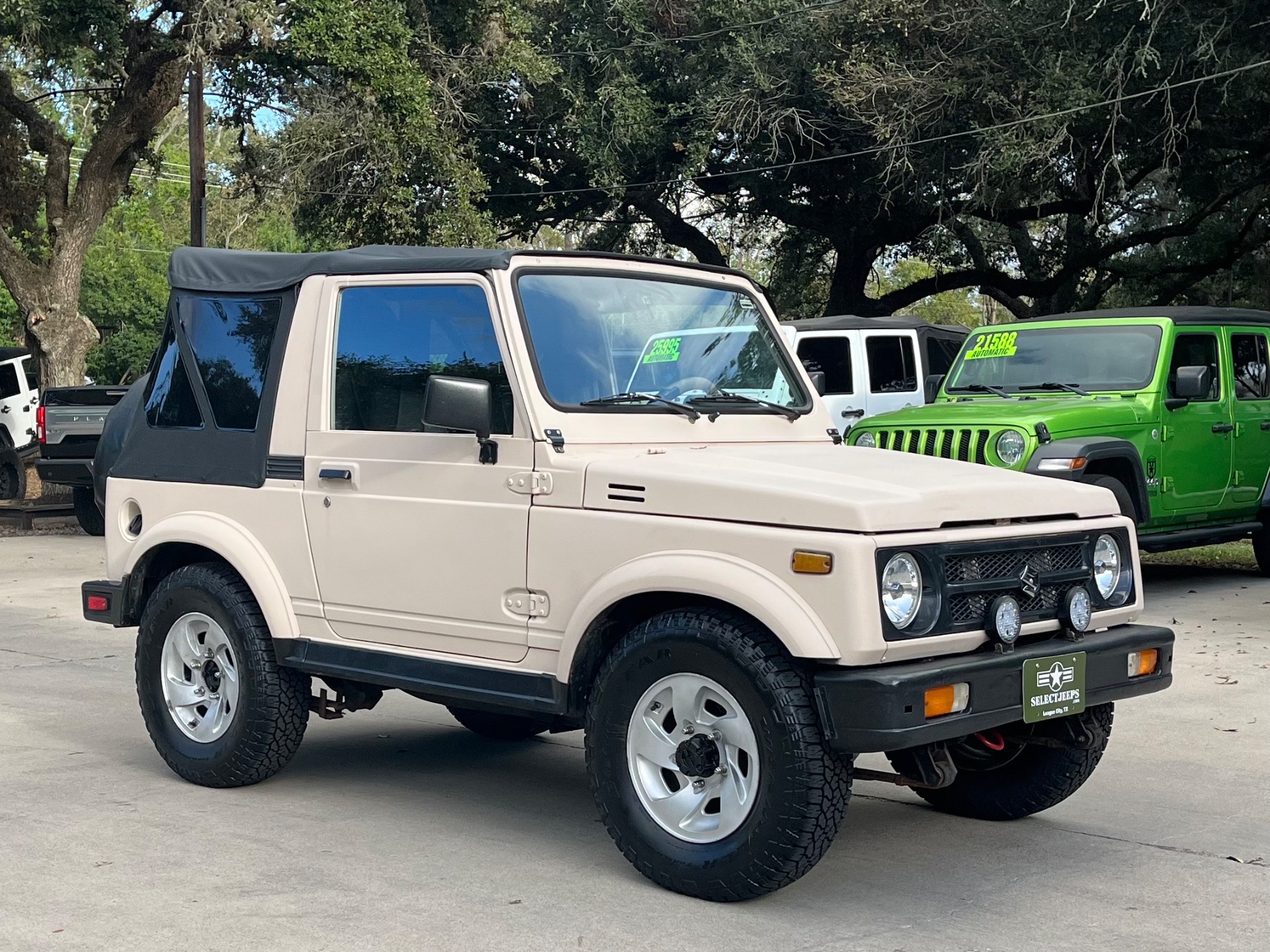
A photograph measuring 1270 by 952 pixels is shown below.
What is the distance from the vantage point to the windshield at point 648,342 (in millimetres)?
5578

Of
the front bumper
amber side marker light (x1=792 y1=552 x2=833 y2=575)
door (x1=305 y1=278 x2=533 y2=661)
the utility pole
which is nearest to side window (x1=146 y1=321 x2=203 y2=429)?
door (x1=305 y1=278 x2=533 y2=661)

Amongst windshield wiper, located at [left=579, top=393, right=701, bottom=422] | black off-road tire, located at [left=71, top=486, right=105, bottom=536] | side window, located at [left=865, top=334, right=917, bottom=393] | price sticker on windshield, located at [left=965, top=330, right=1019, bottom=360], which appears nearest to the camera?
windshield wiper, located at [left=579, top=393, right=701, bottom=422]

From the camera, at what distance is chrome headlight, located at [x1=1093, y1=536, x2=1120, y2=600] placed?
529cm

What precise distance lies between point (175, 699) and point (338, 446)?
1.36 meters

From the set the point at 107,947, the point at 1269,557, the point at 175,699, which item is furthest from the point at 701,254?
the point at 107,947

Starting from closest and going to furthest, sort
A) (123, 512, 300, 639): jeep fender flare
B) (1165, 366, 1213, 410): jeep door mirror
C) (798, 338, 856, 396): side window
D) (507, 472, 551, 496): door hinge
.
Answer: (507, 472, 551, 496): door hinge, (123, 512, 300, 639): jeep fender flare, (1165, 366, 1213, 410): jeep door mirror, (798, 338, 856, 396): side window

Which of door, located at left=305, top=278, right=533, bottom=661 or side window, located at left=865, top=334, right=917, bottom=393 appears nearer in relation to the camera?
door, located at left=305, top=278, right=533, bottom=661

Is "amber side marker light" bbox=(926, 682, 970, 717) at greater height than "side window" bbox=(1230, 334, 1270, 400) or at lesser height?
lesser

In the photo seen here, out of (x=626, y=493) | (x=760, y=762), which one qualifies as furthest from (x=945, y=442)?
(x=760, y=762)

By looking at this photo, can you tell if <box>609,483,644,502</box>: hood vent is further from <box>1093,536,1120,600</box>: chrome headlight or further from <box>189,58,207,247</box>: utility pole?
<box>189,58,207,247</box>: utility pole

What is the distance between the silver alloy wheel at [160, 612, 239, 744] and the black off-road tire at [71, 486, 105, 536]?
13.0 meters

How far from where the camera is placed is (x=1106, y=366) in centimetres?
1216

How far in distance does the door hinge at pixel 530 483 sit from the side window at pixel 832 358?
11.7 metres

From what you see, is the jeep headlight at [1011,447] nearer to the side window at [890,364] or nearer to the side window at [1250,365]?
the side window at [1250,365]
